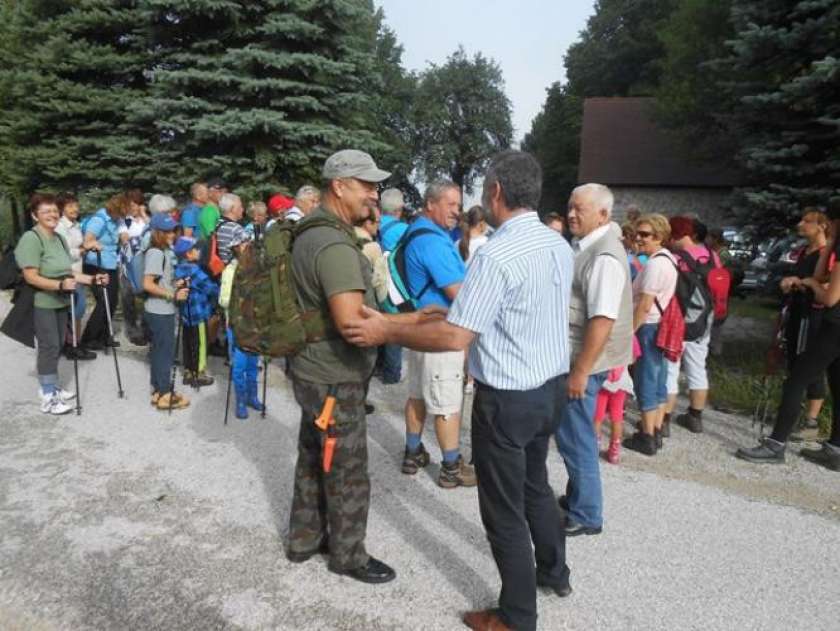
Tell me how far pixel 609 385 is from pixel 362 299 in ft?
8.98

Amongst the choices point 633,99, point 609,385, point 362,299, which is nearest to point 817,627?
point 609,385

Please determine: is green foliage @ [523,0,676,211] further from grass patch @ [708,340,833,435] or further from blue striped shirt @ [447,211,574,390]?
blue striped shirt @ [447,211,574,390]

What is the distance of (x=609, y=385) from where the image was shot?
486 centimetres

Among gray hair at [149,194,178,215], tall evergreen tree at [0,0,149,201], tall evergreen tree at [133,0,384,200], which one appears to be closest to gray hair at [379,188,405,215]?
gray hair at [149,194,178,215]

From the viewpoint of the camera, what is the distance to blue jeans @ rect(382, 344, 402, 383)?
718cm

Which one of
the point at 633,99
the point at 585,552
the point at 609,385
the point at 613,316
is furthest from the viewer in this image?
the point at 633,99

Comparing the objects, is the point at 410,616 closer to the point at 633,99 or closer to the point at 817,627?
the point at 817,627

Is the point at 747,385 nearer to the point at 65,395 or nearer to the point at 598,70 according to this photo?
the point at 65,395

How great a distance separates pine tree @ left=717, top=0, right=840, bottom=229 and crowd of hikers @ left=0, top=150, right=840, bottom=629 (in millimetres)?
2773

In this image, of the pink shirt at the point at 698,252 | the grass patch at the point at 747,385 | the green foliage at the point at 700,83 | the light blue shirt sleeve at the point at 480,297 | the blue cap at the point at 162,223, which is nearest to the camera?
the light blue shirt sleeve at the point at 480,297

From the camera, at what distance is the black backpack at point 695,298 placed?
529 cm

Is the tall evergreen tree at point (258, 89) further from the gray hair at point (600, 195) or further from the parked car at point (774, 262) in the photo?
the gray hair at point (600, 195)

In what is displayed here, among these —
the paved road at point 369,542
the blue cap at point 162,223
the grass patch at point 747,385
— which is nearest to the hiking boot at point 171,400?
the paved road at point 369,542

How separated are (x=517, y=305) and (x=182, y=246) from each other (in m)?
4.57
